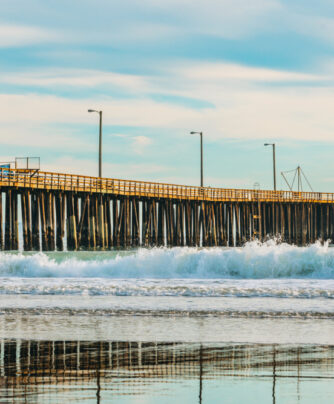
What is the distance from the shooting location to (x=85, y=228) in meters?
47.7

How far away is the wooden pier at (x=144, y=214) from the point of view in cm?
4303

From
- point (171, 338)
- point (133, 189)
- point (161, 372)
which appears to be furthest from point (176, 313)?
point (133, 189)

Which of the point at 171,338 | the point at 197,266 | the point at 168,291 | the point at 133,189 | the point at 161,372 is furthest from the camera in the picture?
the point at 133,189

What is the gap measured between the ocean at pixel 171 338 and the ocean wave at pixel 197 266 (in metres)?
7.93

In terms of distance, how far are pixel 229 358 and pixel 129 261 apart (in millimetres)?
21981

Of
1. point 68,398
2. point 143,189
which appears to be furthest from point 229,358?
point 143,189

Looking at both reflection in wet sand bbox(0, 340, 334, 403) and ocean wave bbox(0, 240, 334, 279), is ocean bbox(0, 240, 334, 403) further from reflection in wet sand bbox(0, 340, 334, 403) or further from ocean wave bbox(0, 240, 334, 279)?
ocean wave bbox(0, 240, 334, 279)

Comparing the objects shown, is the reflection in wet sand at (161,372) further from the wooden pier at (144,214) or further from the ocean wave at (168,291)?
the wooden pier at (144,214)

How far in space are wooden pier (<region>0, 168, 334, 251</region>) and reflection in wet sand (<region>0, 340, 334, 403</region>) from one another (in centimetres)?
3121

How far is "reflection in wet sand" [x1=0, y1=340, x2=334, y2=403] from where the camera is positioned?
8070 mm

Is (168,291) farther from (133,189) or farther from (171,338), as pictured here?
(133,189)

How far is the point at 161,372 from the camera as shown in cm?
931

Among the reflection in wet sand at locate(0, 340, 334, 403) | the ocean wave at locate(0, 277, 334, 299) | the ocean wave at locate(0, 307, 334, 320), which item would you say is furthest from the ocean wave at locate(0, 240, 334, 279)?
the reflection in wet sand at locate(0, 340, 334, 403)

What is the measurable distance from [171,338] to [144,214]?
42.3 meters
